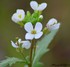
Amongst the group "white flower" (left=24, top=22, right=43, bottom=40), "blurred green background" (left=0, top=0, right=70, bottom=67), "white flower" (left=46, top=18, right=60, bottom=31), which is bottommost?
"white flower" (left=24, top=22, right=43, bottom=40)

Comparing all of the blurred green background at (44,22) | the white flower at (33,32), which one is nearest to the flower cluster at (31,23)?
the white flower at (33,32)

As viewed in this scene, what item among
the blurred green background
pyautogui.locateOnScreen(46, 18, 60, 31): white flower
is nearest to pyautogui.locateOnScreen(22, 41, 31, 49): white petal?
pyautogui.locateOnScreen(46, 18, 60, 31): white flower

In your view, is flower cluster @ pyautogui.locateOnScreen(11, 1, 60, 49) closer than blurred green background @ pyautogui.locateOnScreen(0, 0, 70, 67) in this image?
Yes

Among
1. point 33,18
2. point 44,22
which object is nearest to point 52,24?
point 33,18

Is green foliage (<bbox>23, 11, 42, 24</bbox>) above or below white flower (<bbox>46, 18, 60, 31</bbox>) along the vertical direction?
above

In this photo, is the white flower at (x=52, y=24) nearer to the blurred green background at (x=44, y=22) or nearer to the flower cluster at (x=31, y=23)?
the flower cluster at (x=31, y=23)

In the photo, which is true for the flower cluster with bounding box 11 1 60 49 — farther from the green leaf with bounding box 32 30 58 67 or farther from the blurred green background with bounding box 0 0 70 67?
the blurred green background with bounding box 0 0 70 67

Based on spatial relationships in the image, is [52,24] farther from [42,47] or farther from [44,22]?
[44,22]

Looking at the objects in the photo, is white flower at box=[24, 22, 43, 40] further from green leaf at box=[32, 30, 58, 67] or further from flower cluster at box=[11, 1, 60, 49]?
green leaf at box=[32, 30, 58, 67]

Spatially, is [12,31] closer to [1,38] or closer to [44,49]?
[1,38]

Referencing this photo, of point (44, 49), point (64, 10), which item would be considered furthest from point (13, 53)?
point (44, 49)
